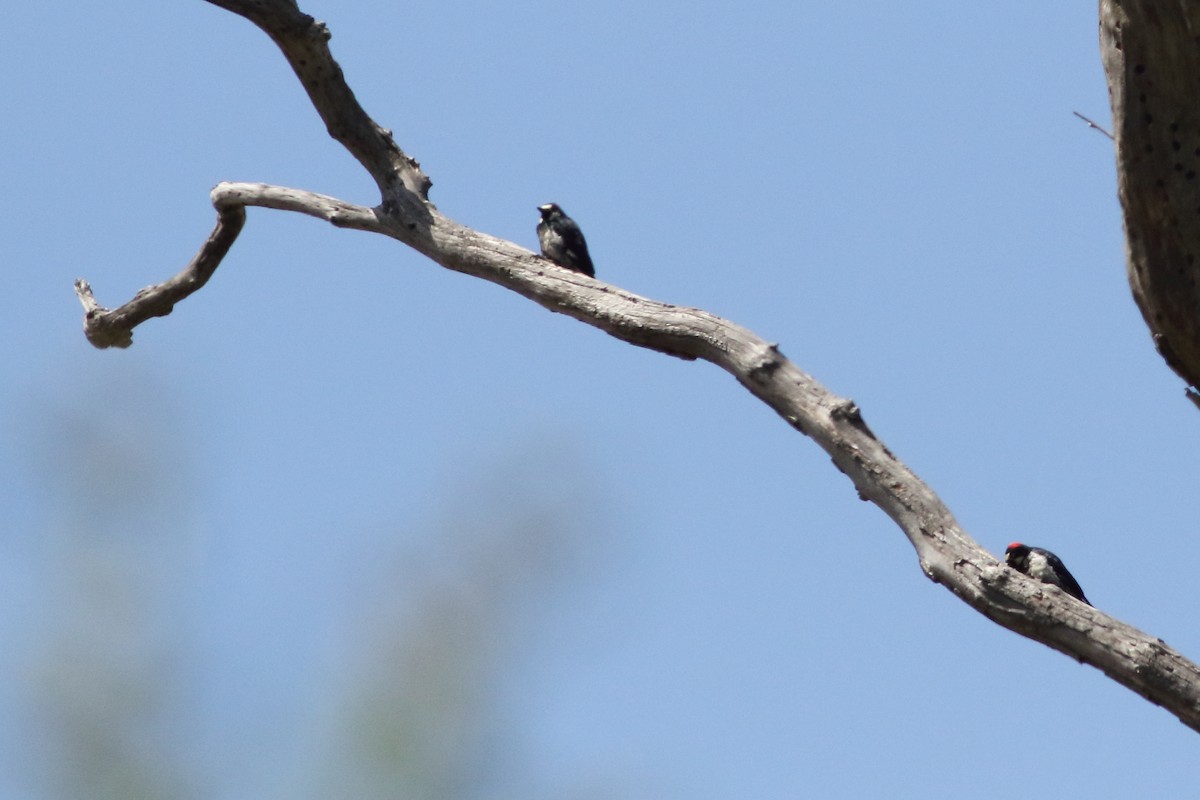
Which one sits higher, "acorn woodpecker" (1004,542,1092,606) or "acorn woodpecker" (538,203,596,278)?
"acorn woodpecker" (538,203,596,278)

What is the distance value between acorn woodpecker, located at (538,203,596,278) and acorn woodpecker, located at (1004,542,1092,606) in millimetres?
3445

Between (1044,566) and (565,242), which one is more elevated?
(565,242)

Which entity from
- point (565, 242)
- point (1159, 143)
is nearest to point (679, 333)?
point (1159, 143)

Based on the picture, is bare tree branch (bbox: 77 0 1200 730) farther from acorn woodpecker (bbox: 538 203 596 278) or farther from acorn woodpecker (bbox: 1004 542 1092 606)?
acorn woodpecker (bbox: 1004 542 1092 606)

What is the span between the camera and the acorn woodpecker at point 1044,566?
935cm

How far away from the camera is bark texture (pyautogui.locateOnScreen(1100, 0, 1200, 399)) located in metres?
5.23

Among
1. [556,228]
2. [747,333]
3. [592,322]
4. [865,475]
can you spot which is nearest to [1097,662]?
[865,475]

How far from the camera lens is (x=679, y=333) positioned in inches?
248

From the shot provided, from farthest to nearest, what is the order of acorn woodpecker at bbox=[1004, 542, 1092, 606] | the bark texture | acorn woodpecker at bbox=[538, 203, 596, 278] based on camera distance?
acorn woodpecker at bbox=[538, 203, 596, 278], acorn woodpecker at bbox=[1004, 542, 1092, 606], the bark texture

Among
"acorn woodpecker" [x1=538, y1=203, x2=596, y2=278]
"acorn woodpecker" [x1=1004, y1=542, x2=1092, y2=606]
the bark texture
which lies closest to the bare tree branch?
the bark texture

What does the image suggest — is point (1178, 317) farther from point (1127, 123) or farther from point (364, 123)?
point (364, 123)

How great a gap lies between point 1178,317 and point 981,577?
128cm

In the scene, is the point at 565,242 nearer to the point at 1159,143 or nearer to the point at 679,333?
the point at 679,333

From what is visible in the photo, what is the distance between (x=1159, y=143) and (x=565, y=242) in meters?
5.41
